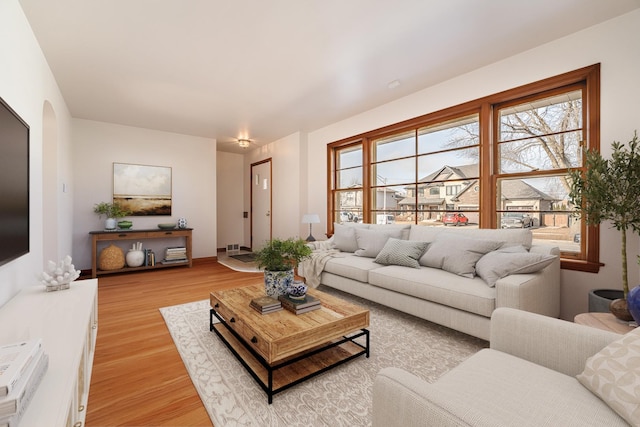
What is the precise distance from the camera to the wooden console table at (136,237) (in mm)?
4531

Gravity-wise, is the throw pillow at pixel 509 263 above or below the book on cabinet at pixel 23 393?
above

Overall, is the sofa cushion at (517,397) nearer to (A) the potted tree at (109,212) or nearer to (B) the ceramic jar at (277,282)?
(B) the ceramic jar at (277,282)

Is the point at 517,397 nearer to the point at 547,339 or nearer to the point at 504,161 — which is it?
the point at 547,339

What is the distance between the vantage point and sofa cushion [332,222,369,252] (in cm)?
388

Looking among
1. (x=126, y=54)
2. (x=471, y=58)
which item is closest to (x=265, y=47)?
(x=126, y=54)

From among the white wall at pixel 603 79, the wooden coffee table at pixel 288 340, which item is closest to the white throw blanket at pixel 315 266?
the wooden coffee table at pixel 288 340

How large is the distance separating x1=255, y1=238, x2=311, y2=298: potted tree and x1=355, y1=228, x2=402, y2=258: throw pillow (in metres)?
1.46

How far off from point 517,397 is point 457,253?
6.15ft

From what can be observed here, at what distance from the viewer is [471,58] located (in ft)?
9.52

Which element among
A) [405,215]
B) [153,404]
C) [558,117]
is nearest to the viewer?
[153,404]

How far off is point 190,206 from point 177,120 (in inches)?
68.7

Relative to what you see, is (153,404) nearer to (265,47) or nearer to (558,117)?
(265,47)

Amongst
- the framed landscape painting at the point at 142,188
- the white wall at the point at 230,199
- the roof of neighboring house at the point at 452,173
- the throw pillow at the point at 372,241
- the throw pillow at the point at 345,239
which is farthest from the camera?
the white wall at the point at 230,199

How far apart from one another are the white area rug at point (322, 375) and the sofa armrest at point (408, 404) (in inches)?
27.6
